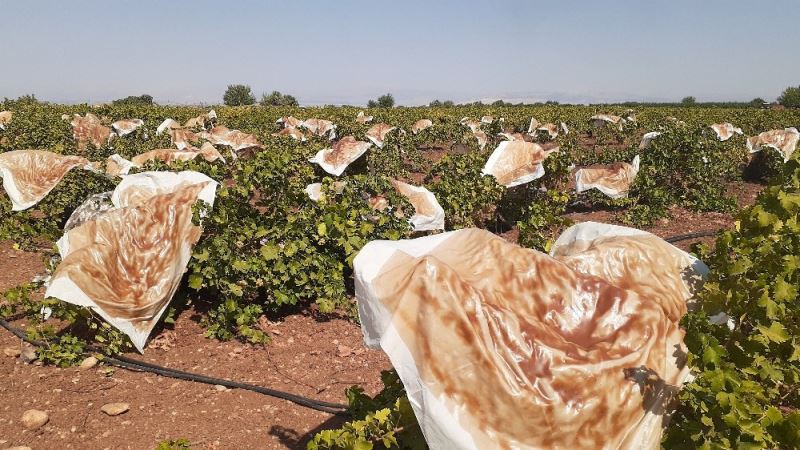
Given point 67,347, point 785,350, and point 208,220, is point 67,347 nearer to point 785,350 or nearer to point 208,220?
point 208,220

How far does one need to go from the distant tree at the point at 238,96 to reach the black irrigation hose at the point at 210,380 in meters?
72.0

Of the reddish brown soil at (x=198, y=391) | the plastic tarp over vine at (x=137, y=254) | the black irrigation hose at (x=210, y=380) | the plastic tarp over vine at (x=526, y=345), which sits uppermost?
the plastic tarp over vine at (x=526, y=345)

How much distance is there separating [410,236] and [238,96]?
7174cm

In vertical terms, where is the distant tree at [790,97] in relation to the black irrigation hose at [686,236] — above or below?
above

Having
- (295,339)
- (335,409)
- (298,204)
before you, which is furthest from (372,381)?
(298,204)

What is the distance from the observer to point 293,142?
13859 mm

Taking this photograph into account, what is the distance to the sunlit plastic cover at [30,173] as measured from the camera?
7.24m

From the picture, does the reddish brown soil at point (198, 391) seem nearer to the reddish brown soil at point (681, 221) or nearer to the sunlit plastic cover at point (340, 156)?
the sunlit plastic cover at point (340, 156)

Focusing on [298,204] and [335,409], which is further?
[298,204]

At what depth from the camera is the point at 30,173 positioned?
745 centimetres

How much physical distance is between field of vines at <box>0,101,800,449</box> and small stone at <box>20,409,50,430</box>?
820mm

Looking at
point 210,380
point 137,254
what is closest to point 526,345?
point 210,380

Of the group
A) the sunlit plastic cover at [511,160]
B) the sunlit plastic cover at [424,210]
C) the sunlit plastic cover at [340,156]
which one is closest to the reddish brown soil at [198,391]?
the sunlit plastic cover at [424,210]

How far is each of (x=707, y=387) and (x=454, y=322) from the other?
41.8 inches
